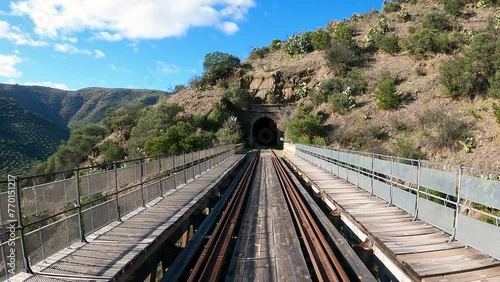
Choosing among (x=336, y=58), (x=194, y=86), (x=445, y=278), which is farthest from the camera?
(x=194, y=86)

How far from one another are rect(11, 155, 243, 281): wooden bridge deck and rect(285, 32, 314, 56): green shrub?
194ft

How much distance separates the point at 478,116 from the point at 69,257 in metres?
35.6

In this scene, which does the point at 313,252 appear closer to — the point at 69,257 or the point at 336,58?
the point at 69,257

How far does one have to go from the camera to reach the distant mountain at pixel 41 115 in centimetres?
5419

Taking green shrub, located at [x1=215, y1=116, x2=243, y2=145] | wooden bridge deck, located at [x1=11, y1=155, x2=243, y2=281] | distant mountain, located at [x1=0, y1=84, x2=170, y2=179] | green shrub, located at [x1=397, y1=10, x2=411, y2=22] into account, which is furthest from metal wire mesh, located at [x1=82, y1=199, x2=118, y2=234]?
green shrub, located at [x1=397, y1=10, x2=411, y2=22]

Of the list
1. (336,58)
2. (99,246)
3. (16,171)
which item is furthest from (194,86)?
(99,246)

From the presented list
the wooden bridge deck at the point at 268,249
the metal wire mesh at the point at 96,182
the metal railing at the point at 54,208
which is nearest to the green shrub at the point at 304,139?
the wooden bridge deck at the point at 268,249

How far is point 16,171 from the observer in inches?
1815

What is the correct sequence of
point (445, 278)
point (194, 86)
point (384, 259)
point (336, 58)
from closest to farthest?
point (445, 278), point (384, 259), point (336, 58), point (194, 86)

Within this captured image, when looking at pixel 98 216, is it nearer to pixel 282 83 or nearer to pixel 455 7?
pixel 282 83

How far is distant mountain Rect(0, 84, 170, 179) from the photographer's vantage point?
2133 inches

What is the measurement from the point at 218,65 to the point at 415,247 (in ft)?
190

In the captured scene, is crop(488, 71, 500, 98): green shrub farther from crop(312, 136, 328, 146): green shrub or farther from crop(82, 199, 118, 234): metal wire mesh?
crop(82, 199, 118, 234): metal wire mesh

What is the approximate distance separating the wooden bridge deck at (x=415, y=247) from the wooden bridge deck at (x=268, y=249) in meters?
1.51
